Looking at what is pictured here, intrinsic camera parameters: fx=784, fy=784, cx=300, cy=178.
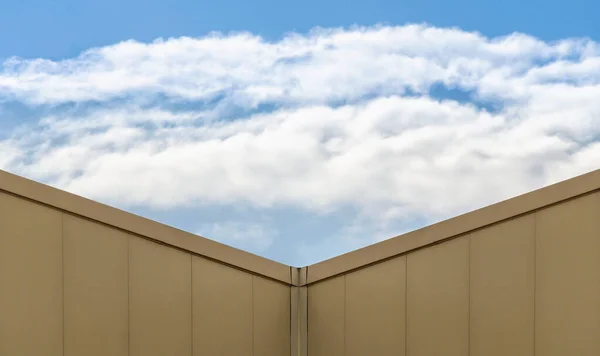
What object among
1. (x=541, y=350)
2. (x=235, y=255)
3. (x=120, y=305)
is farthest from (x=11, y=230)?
(x=541, y=350)

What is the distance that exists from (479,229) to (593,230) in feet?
1.47

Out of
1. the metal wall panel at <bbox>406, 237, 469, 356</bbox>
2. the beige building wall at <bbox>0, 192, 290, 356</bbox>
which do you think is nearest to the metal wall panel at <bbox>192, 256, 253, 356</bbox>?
the beige building wall at <bbox>0, 192, 290, 356</bbox>

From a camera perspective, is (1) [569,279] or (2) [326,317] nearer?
(1) [569,279]

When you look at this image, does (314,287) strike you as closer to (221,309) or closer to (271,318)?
(271,318)

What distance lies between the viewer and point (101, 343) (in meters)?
3.11

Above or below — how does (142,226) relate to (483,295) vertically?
above

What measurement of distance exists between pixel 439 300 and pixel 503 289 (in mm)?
282

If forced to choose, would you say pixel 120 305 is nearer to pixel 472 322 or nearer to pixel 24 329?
pixel 24 329

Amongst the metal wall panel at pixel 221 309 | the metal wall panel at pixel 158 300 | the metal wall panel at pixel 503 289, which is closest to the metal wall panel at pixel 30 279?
the metal wall panel at pixel 158 300

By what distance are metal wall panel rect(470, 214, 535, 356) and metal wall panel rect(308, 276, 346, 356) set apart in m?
0.64

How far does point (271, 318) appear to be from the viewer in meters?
3.60

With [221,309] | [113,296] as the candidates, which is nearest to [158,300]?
[113,296]

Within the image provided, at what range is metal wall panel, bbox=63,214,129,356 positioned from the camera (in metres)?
3.08

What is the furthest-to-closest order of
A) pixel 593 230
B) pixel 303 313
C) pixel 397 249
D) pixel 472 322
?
pixel 303 313 → pixel 397 249 → pixel 472 322 → pixel 593 230
